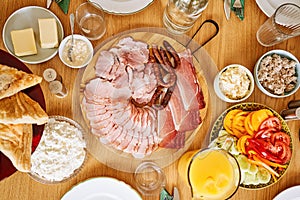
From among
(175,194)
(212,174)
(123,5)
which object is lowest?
(175,194)

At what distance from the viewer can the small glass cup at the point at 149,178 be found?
1.37 meters

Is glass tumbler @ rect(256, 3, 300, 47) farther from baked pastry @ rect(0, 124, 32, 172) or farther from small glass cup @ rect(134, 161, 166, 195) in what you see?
baked pastry @ rect(0, 124, 32, 172)

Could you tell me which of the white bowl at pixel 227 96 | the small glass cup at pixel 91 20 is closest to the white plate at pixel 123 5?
the small glass cup at pixel 91 20

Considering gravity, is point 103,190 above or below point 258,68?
below

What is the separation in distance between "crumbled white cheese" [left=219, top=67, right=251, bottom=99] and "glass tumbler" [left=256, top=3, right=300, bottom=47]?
0.44ft

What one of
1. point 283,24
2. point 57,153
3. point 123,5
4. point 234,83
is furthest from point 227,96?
point 57,153

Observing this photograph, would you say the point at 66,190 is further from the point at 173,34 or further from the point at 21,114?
the point at 173,34

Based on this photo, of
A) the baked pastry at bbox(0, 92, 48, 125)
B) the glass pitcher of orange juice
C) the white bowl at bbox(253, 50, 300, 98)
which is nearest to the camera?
the baked pastry at bbox(0, 92, 48, 125)

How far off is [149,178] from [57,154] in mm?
259

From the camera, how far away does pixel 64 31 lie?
54.7 inches

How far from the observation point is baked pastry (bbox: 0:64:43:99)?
113cm

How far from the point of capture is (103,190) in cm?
135

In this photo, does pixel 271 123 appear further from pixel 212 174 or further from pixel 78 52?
pixel 78 52

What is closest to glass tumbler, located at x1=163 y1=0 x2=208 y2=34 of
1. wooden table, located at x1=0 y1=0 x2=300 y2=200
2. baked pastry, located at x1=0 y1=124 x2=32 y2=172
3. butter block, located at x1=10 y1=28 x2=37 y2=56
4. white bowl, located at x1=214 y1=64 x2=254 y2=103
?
wooden table, located at x1=0 y1=0 x2=300 y2=200
